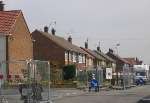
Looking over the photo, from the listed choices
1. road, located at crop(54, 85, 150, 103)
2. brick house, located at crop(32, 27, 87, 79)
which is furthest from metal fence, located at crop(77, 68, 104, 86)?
road, located at crop(54, 85, 150, 103)

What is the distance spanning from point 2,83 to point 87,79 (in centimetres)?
3861

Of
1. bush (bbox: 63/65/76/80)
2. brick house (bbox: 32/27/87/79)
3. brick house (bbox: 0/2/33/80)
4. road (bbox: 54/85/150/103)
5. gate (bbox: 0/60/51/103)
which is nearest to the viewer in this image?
gate (bbox: 0/60/51/103)

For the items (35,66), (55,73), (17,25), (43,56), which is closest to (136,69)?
(43,56)

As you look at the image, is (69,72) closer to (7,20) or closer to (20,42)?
(20,42)

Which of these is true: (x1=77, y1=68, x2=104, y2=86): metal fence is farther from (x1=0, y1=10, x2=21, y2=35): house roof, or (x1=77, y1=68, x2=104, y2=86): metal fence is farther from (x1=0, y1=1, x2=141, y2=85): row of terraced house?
(x1=0, y1=10, x2=21, y2=35): house roof

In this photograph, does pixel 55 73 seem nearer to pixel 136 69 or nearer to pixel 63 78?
pixel 63 78

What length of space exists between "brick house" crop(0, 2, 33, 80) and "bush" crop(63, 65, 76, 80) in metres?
8.01

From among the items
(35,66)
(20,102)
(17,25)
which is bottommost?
(20,102)

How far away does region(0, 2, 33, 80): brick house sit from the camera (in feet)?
195

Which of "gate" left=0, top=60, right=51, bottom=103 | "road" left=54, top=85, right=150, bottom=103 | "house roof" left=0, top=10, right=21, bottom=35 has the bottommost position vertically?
"road" left=54, top=85, right=150, bottom=103

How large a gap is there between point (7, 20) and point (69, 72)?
584 inches

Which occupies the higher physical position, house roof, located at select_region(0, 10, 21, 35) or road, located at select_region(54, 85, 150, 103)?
house roof, located at select_region(0, 10, 21, 35)

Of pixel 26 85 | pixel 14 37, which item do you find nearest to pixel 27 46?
pixel 14 37

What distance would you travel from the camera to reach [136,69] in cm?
8681
